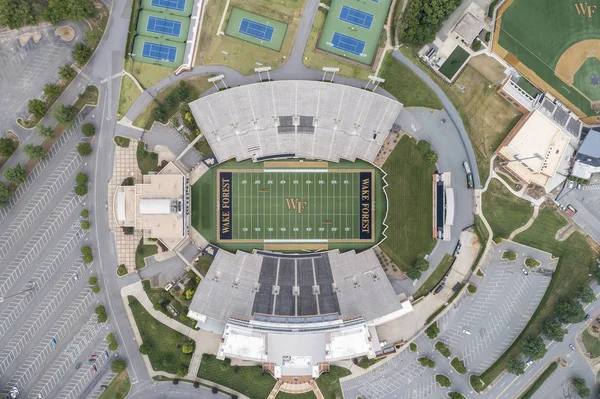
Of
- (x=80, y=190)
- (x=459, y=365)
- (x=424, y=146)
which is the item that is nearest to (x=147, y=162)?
(x=80, y=190)

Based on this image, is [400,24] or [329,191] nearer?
[400,24]

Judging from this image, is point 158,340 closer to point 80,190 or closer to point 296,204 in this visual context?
point 80,190

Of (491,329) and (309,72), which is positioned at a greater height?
(309,72)

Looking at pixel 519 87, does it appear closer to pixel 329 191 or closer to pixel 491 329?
pixel 329 191

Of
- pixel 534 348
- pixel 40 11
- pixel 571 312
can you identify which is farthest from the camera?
pixel 40 11

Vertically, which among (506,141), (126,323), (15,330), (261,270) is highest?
(506,141)

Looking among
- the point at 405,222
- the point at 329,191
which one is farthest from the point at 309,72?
the point at 405,222

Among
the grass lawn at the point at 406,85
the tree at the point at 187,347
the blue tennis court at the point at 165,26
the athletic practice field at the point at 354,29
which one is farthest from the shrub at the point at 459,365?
the blue tennis court at the point at 165,26

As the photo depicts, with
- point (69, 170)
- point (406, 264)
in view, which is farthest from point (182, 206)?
point (406, 264)
